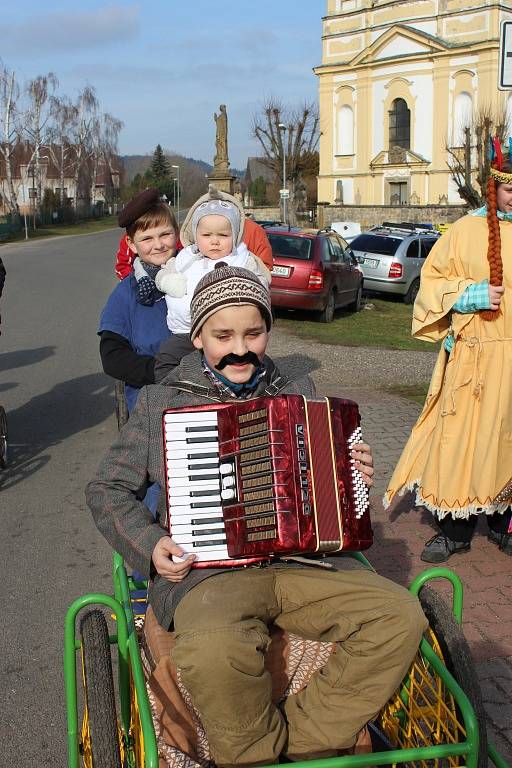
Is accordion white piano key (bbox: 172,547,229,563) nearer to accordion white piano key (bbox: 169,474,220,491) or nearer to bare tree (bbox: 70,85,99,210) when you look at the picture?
accordion white piano key (bbox: 169,474,220,491)

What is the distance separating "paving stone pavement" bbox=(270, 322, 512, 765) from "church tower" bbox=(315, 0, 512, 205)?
50096mm

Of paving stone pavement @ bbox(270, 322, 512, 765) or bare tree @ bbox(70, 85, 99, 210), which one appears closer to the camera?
paving stone pavement @ bbox(270, 322, 512, 765)

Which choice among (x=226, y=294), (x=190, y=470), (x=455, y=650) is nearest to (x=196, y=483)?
(x=190, y=470)

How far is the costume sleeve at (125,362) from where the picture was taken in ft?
14.2

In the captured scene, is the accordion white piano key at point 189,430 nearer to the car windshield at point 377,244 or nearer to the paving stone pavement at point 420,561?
the paving stone pavement at point 420,561

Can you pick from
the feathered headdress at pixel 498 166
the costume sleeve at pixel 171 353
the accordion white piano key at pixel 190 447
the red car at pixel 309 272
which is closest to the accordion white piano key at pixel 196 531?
the accordion white piano key at pixel 190 447

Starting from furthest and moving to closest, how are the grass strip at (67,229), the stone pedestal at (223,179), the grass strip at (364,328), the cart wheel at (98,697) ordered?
the grass strip at (67,229)
the stone pedestal at (223,179)
the grass strip at (364,328)
the cart wheel at (98,697)

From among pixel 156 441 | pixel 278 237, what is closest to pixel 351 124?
pixel 278 237

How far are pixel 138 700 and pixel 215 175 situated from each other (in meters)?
36.4

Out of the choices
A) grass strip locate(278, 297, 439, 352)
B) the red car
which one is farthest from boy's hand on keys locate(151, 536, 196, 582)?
the red car

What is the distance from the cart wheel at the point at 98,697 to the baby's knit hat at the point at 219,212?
87.2 inches

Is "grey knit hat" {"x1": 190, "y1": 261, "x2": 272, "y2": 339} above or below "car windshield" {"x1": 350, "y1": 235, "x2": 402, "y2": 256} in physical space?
above

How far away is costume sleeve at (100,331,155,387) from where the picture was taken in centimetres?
433

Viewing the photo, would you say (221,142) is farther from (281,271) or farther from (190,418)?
(190,418)
